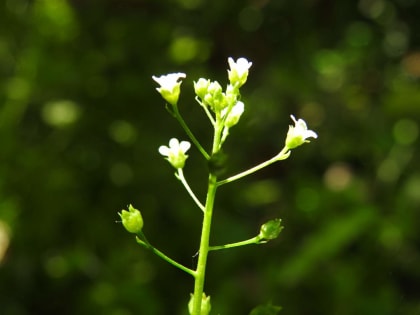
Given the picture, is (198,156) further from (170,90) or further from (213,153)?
(213,153)

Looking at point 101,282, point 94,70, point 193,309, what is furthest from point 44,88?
point 193,309

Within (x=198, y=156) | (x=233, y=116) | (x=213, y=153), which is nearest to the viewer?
(x=213, y=153)

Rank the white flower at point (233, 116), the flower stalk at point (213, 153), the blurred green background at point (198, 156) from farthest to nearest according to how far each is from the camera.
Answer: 1. the blurred green background at point (198, 156)
2. the white flower at point (233, 116)
3. the flower stalk at point (213, 153)

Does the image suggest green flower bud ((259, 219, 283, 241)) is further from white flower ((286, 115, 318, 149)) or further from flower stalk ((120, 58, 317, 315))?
white flower ((286, 115, 318, 149))

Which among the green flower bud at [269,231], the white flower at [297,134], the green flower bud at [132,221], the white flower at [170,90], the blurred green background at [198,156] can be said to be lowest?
the blurred green background at [198,156]

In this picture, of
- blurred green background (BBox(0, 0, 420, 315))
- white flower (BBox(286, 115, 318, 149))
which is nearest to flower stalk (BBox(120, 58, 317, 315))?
white flower (BBox(286, 115, 318, 149))

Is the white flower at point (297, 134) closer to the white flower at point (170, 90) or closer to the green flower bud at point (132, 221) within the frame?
the white flower at point (170, 90)

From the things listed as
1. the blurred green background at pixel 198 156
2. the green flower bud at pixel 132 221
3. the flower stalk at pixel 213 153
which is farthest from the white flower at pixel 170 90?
the blurred green background at pixel 198 156

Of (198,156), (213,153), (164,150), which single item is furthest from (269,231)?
(198,156)
